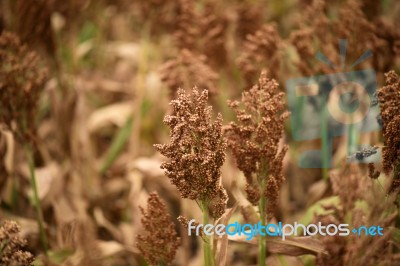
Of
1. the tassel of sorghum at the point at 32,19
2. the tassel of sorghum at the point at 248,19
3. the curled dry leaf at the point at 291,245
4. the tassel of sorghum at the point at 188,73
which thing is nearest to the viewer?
the curled dry leaf at the point at 291,245

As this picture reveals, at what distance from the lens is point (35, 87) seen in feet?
5.24

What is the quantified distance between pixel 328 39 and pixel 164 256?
107 centimetres

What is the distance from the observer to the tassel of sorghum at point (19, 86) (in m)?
1.54

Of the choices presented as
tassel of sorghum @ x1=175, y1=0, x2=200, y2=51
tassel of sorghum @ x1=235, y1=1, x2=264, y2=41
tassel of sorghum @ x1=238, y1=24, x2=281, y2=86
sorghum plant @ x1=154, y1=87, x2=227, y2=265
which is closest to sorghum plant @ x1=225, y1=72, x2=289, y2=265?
sorghum plant @ x1=154, y1=87, x2=227, y2=265

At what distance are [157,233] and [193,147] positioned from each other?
259 millimetres

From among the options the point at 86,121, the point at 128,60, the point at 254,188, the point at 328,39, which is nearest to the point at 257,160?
the point at 254,188

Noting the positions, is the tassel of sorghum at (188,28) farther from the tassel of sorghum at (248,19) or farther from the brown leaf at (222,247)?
the brown leaf at (222,247)

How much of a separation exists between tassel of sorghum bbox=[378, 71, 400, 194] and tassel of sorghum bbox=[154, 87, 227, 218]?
392 millimetres

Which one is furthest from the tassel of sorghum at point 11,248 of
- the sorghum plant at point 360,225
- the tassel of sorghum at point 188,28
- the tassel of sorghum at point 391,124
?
the tassel of sorghum at point 188,28

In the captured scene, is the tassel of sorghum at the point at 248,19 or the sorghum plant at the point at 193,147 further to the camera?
the tassel of sorghum at the point at 248,19

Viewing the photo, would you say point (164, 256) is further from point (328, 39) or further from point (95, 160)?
point (95, 160)

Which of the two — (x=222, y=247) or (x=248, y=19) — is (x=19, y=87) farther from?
(x=248, y=19)

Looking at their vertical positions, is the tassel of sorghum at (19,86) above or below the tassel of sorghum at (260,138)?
above

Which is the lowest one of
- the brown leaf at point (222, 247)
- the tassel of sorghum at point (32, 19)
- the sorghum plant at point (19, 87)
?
the brown leaf at point (222, 247)
